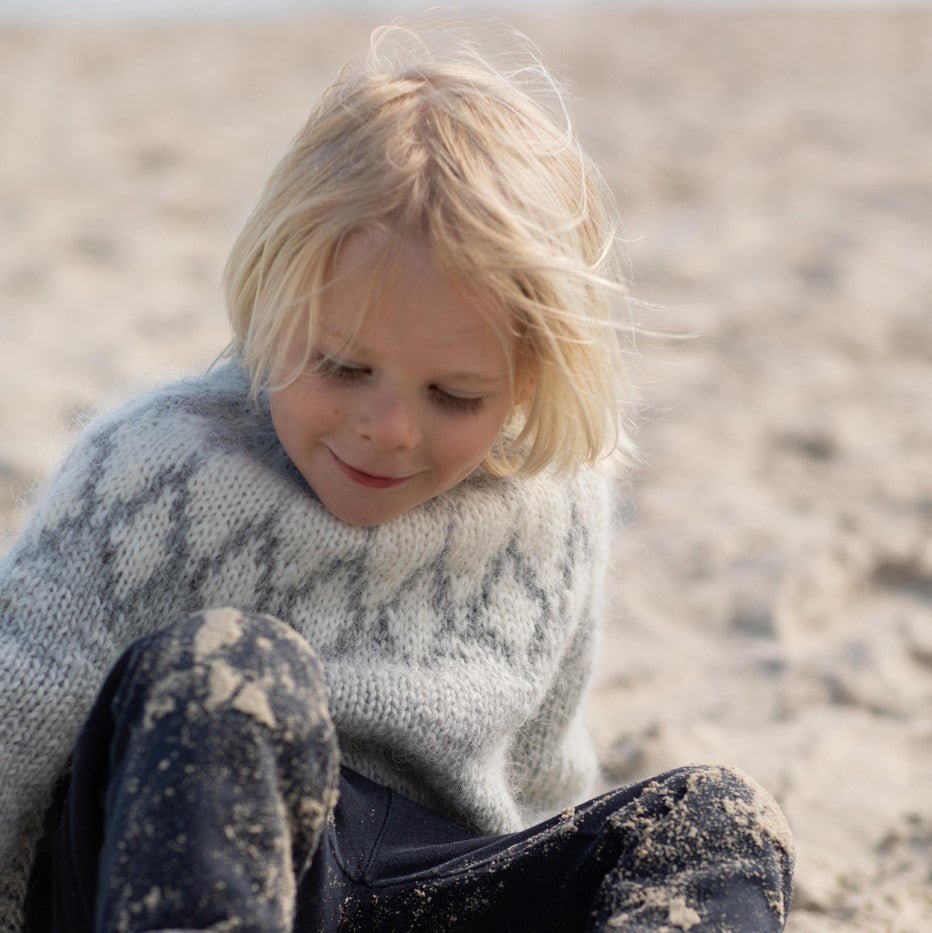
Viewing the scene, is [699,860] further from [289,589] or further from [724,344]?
[724,344]

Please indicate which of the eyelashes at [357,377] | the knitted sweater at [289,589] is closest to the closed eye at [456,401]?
the eyelashes at [357,377]

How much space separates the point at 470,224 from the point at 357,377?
162 millimetres

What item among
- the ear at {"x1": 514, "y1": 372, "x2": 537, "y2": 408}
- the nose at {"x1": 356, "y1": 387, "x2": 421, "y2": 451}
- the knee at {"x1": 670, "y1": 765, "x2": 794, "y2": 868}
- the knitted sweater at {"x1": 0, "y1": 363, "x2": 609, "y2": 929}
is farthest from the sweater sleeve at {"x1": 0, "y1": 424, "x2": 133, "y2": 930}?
the knee at {"x1": 670, "y1": 765, "x2": 794, "y2": 868}

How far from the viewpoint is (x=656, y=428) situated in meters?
2.95

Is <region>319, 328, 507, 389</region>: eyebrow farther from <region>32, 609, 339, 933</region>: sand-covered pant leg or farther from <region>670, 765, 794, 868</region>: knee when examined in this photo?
<region>670, 765, 794, 868</region>: knee

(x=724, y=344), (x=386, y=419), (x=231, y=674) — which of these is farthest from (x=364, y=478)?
(x=724, y=344)

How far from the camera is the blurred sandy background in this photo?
193 cm

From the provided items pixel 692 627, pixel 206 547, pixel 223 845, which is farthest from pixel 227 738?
pixel 692 627

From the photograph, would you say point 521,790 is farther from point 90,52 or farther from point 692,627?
point 90,52

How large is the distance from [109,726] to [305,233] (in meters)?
0.45

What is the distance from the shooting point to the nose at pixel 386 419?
3.76 ft

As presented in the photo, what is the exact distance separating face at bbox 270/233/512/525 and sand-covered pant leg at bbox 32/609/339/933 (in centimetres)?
23

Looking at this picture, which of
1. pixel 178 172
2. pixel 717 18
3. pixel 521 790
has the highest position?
pixel 521 790

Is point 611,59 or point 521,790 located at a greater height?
point 521,790
